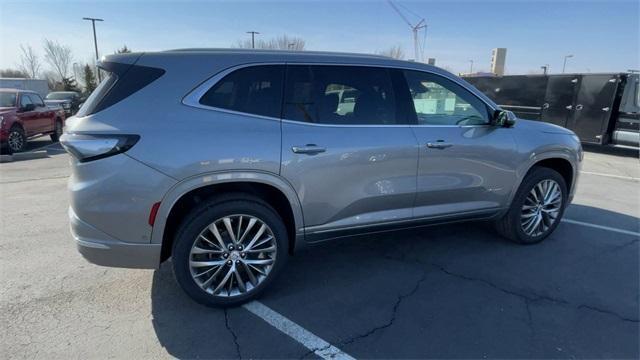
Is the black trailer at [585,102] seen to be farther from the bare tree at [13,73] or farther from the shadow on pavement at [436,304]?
the bare tree at [13,73]

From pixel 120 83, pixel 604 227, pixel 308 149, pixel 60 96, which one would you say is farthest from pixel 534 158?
pixel 60 96

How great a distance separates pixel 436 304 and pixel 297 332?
1148 millimetres

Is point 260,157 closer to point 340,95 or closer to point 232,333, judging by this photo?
point 340,95

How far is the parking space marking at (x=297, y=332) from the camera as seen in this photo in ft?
8.88

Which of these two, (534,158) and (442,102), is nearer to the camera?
(442,102)

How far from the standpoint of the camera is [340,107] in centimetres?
337

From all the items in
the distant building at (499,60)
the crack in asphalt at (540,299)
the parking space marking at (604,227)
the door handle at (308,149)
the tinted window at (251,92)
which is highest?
the distant building at (499,60)

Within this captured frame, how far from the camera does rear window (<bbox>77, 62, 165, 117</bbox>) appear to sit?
2.83m

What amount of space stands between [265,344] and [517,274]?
243cm

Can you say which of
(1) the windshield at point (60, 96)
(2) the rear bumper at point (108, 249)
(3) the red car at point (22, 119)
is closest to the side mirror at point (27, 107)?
(3) the red car at point (22, 119)

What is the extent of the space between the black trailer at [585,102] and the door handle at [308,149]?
1160 cm

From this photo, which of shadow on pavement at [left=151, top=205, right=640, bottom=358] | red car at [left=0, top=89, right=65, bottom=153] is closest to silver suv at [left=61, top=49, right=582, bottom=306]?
shadow on pavement at [left=151, top=205, right=640, bottom=358]

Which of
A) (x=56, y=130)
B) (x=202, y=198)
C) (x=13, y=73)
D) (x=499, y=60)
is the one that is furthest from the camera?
(x=13, y=73)

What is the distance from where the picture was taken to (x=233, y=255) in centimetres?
313
